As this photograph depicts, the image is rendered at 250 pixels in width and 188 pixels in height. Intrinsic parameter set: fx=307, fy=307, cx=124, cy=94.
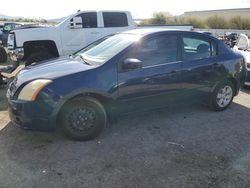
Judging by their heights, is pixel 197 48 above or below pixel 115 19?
below

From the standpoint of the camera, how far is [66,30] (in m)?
9.95

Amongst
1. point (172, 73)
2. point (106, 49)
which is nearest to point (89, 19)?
point (106, 49)

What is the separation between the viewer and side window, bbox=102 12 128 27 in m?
10.5

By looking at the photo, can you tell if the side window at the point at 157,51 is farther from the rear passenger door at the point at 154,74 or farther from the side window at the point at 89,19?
the side window at the point at 89,19

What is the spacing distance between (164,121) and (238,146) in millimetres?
1351

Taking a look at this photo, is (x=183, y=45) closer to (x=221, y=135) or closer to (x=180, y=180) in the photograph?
(x=221, y=135)

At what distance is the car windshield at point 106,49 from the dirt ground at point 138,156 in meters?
1.15

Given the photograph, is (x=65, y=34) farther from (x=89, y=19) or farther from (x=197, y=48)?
(x=197, y=48)

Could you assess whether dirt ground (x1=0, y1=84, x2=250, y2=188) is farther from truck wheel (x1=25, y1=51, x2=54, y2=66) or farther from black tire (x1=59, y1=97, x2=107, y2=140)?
truck wheel (x1=25, y1=51, x2=54, y2=66)

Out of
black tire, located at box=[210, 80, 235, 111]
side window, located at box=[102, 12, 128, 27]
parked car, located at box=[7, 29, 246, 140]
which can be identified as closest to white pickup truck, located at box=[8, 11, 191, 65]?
side window, located at box=[102, 12, 128, 27]

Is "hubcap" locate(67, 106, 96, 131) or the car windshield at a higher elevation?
the car windshield

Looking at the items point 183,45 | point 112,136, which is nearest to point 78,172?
point 112,136

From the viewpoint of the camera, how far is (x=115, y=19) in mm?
10633

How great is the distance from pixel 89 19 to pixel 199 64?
5762 millimetres
